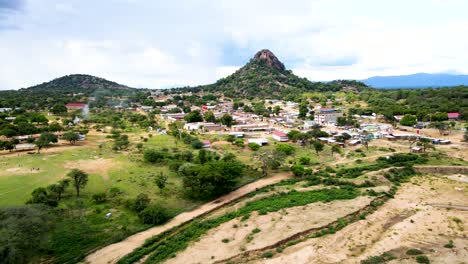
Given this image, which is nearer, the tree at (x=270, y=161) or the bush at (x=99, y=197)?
the bush at (x=99, y=197)

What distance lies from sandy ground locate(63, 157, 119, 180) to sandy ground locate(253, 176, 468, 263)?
2936 centimetres

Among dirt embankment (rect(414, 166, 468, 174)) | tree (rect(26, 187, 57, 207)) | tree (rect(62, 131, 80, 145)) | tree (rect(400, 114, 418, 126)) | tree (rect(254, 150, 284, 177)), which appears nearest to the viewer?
tree (rect(26, 187, 57, 207))

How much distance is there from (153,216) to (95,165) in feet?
69.4

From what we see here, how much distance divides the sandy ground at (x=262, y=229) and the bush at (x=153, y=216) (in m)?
5.28

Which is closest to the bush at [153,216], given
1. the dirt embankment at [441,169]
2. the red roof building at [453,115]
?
the dirt embankment at [441,169]

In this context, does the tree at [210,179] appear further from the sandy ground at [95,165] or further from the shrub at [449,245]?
the shrub at [449,245]

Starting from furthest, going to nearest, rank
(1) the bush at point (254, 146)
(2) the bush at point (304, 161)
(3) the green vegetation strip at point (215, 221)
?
1. (1) the bush at point (254, 146)
2. (2) the bush at point (304, 161)
3. (3) the green vegetation strip at point (215, 221)

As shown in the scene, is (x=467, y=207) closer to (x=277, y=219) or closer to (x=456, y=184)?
(x=456, y=184)

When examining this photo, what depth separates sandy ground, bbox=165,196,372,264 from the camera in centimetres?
2319

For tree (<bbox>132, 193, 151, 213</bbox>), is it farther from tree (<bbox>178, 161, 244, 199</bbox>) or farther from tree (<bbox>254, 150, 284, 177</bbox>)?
tree (<bbox>254, 150, 284, 177</bbox>)

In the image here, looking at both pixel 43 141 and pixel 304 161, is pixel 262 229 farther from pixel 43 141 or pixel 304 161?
pixel 43 141

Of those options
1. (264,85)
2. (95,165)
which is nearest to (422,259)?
(95,165)

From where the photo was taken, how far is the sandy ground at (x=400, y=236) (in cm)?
2173

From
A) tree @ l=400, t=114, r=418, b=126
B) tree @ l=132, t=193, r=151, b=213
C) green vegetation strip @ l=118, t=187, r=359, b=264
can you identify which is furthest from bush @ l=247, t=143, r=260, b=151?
tree @ l=400, t=114, r=418, b=126
